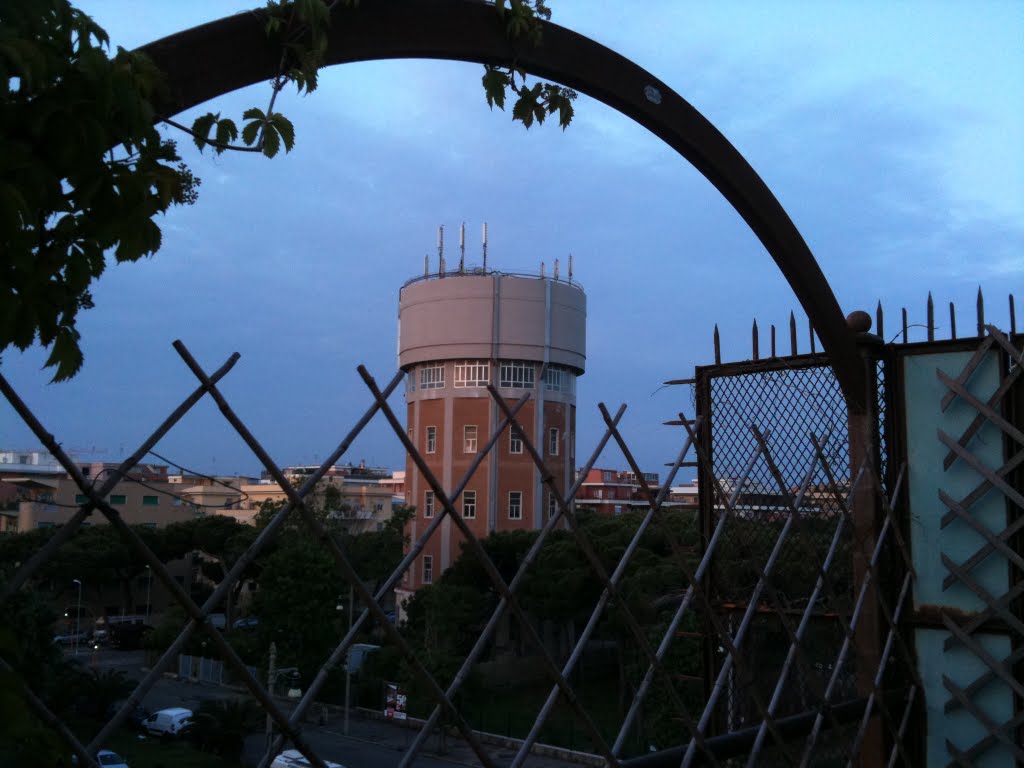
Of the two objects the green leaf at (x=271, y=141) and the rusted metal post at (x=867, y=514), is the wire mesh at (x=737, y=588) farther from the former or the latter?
the green leaf at (x=271, y=141)

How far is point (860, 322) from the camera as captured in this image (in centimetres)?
354

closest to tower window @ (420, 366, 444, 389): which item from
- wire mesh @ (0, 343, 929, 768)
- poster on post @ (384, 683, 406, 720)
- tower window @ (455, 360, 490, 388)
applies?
tower window @ (455, 360, 490, 388)

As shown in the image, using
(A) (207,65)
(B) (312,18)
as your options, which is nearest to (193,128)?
(A) (207,65)

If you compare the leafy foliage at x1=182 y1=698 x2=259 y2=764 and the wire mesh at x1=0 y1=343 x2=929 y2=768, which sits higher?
the wire mesh at x1=0 y1=343 x2=929 y2=768

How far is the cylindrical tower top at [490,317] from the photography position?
2144cm

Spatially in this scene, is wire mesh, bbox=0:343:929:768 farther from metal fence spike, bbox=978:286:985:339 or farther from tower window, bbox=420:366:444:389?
tower window, bbox=420:366:444:389

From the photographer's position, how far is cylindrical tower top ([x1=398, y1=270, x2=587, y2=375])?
21438 millimetres

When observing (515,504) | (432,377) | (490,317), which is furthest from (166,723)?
(490,317)

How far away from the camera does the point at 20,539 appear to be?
58.4 ft

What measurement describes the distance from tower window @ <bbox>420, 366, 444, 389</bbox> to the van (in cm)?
1054

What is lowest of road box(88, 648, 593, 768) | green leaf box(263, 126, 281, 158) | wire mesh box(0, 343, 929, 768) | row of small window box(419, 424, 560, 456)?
road box(88, 648, 593, 768)

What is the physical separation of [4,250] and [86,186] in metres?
0.13

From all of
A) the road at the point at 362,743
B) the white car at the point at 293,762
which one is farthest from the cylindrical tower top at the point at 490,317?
the white car at the point at 293,762

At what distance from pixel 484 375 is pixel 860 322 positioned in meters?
18.3
